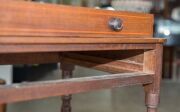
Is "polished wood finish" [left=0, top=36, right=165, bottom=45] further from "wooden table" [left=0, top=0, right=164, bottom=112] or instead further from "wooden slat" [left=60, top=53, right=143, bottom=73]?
"wooden slat" [left=60, top=53, right=143, bottom=73]

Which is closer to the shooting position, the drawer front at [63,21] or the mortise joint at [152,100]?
the drawer front at [63,21]

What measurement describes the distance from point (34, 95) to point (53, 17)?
0.65 feet

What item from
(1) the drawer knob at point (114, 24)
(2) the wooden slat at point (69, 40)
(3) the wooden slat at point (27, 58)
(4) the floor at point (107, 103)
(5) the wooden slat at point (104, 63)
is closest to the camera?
(2) the wooden slat at point (69, 40)

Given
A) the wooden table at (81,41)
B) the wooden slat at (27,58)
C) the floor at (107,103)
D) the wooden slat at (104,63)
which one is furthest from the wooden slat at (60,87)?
the floor at (107,103)

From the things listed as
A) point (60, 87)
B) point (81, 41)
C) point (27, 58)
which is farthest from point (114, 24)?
point (27, 58)

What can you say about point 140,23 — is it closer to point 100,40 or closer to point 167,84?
point 100,40

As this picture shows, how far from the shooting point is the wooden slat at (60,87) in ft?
2.10

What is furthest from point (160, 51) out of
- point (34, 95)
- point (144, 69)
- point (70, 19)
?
point (34, 95)

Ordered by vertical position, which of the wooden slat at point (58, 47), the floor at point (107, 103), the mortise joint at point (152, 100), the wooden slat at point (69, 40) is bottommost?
the floor at point (107, 103)

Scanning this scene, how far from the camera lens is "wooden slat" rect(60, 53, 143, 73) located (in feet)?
3.30

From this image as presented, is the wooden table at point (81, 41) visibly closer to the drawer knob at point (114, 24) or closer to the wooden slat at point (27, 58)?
the drawer knob at point (114, 24)

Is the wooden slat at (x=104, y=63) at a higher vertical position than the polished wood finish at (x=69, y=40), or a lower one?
lower

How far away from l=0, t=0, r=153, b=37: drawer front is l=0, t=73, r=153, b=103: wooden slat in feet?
0.39

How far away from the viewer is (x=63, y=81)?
0.72 meters
